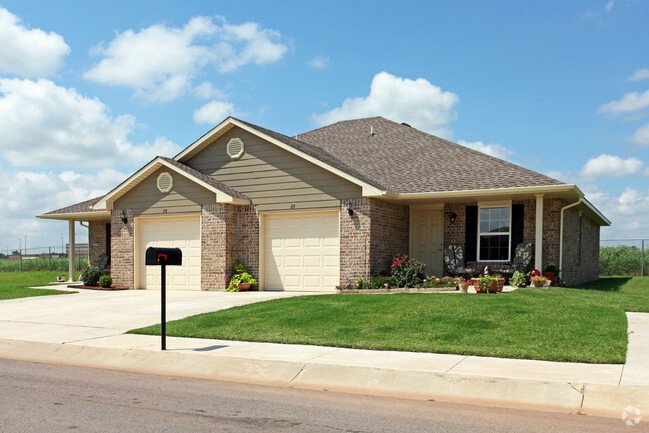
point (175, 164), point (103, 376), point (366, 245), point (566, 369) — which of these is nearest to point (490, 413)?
point (566, 369)

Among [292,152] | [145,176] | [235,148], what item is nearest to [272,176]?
[292,152]

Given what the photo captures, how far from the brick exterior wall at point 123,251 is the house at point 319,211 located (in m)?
0.04

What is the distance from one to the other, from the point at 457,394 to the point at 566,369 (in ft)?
5.25

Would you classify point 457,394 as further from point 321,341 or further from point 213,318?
point 213,318

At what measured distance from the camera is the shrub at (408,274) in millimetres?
16781

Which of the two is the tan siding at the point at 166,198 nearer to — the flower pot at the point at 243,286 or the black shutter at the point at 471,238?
the flower pot at the point at 243,286

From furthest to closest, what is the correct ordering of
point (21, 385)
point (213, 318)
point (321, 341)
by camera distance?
point (213, 318), point (321, 341), point (21, 385)

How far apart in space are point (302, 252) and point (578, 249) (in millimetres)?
10758

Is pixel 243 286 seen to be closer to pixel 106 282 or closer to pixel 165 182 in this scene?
pixel 165 182

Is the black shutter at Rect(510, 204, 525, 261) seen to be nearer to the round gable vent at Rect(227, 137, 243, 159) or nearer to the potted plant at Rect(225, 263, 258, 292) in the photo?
the potted plant at Rect(225, 263, 258, 292)

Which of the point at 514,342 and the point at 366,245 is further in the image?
the point at 366,245

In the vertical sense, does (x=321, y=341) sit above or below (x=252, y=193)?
below

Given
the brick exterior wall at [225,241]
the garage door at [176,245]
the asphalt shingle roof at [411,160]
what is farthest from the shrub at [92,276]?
the asphalt shingle roof at [411,160]

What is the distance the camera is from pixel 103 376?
26.3 ft
